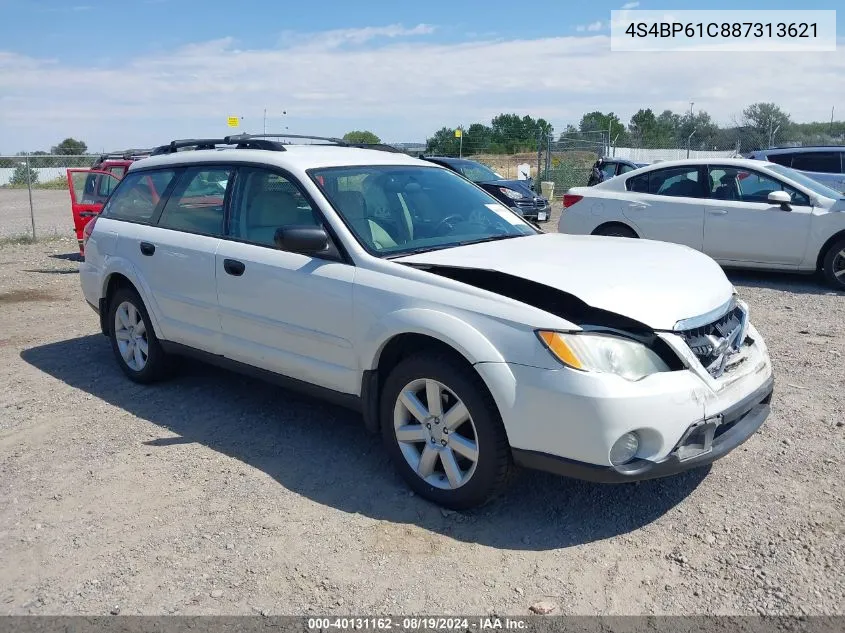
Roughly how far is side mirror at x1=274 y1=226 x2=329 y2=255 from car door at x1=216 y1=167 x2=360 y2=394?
15 centimetres

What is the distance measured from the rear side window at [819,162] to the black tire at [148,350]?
1161 cm

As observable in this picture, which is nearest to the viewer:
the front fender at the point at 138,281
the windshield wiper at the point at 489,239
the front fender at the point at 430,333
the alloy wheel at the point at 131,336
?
the front fender at the point at 430,333

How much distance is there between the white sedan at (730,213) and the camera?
9.11 meters

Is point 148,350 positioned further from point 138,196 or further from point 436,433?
point 436,433

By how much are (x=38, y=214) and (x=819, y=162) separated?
22.0 meters

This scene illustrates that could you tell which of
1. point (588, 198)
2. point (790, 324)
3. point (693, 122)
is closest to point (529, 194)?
point (588, 198)

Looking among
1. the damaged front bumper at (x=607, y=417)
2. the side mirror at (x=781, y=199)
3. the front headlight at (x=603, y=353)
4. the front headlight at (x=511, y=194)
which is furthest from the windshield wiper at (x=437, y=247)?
the front headlight at (x=511, y=194)

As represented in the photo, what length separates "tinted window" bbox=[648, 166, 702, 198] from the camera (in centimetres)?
992

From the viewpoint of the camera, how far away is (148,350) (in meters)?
5.76

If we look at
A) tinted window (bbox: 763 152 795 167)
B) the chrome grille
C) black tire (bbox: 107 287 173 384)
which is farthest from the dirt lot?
tinted window (bbox: 763 152 795 167)

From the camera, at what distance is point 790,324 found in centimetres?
745

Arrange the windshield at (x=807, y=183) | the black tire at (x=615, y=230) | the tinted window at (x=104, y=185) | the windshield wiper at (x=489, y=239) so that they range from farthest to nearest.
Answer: the tinted window at (x=104, y=185) → the black tire at (x=615, y=230) → the windshield at (x=807, y=183) → the windshield wiper at (x=489, y=239)

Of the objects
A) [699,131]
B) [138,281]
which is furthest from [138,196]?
[699,131]

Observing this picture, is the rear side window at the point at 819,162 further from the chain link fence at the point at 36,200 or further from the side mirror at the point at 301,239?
the chain link fence at the point at 36,200
